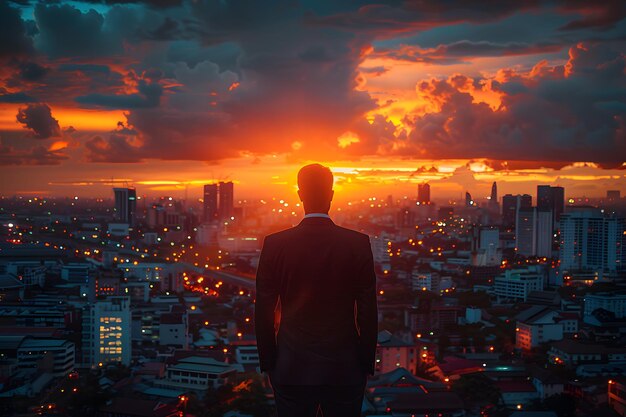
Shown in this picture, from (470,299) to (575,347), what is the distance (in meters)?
4.57

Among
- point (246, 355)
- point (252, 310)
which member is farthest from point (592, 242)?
point (246, 355)

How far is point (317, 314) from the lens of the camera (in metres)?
1.09

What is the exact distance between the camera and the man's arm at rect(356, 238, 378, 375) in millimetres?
1088

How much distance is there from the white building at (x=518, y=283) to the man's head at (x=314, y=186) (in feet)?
38.6

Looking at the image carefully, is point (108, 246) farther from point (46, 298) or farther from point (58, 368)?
point (58, 368)

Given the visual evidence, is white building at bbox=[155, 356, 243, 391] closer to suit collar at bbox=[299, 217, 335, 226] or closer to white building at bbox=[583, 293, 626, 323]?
suit collar at bbox=[299, 217, 335, 226]

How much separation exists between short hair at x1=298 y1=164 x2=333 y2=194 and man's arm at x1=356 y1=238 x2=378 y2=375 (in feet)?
0.41

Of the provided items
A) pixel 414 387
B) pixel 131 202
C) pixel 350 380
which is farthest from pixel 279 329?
pixel 131 202

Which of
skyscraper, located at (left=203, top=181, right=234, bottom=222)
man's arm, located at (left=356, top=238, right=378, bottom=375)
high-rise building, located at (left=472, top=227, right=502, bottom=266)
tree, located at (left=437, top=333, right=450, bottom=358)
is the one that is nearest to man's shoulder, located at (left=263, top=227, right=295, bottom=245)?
man's arm, located at (left=356, top=238, right=378, bottom=375)

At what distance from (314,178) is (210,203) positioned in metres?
21.3

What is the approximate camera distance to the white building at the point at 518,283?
499 inches

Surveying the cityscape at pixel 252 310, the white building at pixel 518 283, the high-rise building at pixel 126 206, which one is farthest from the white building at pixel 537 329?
the high-rise building at pixel 126 206

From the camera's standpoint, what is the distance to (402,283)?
13.2m

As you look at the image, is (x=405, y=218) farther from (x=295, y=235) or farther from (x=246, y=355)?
(x=295, y=235)
